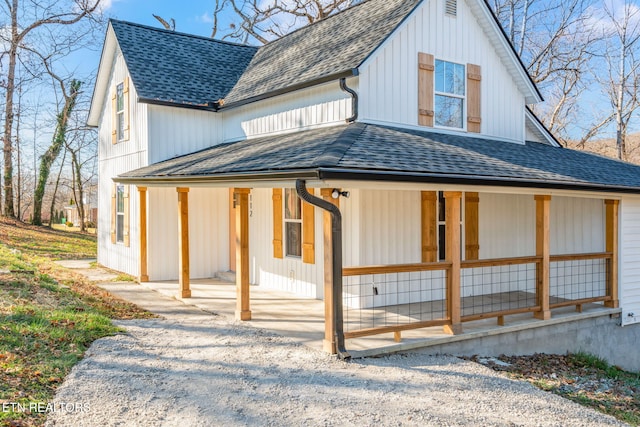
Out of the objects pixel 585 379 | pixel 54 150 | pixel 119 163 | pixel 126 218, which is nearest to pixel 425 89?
pixel 585 379

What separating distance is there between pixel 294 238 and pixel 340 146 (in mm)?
3738

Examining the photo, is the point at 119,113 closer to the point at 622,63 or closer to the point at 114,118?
the point at 114,118

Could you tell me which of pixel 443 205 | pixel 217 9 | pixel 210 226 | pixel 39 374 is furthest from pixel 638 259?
pixel 217 9

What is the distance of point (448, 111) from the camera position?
35.0ft

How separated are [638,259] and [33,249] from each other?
17.4 m

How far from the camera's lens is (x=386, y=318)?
8.38 meters

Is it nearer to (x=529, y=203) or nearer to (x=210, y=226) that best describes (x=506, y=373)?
(x=529, y=203)

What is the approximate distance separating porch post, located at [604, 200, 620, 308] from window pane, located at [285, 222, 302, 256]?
225 inches

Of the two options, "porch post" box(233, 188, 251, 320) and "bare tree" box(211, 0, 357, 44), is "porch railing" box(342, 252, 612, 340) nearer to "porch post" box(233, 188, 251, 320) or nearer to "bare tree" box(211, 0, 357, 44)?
"porch post" box(233, 188, 251, 320)

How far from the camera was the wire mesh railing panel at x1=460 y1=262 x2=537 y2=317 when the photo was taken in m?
9.46

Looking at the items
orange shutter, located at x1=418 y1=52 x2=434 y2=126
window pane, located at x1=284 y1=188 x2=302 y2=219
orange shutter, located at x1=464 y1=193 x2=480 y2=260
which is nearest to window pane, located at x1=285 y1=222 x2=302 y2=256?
window pane, located at x1=284 y1=188 x2=302 y2=219

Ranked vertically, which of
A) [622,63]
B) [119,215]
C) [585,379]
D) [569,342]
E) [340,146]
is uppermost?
[622,63]

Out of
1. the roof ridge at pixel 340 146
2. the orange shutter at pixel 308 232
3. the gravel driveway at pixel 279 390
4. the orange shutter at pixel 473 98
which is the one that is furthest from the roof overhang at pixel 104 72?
the gravel driveway at pixel 279 390

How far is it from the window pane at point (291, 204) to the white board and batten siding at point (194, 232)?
110 inches
